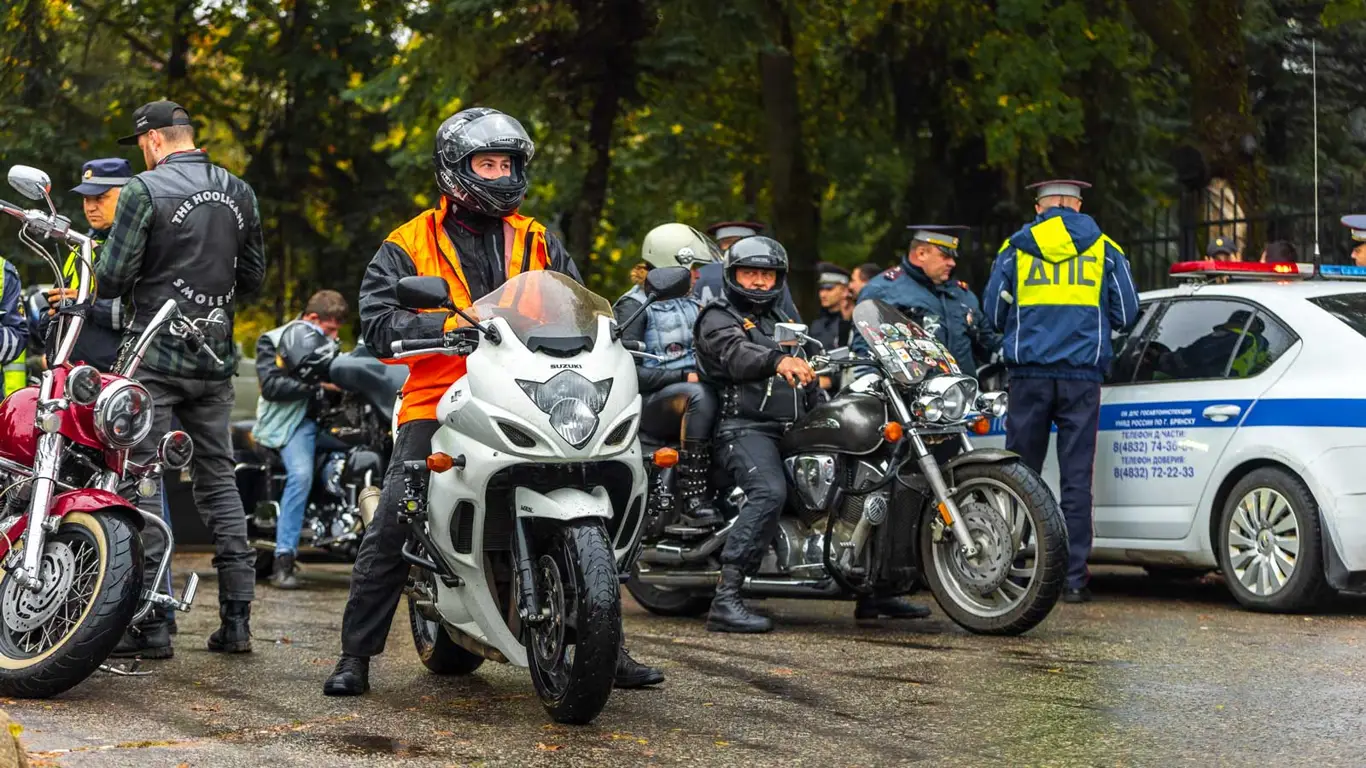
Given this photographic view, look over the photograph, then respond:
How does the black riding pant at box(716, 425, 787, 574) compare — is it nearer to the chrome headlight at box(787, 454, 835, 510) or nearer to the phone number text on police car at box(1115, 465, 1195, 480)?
the chrome headlight at box(787, 454, 835, 510)

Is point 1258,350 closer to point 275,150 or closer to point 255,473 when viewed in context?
point 255,473

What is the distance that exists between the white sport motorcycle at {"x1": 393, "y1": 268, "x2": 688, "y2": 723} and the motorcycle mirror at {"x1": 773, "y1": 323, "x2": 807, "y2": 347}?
2.07 metres

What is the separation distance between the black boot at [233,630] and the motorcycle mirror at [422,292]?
7.89ft

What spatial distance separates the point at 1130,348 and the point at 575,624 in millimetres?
5467

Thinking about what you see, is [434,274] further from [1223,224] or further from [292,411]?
[1223,224]

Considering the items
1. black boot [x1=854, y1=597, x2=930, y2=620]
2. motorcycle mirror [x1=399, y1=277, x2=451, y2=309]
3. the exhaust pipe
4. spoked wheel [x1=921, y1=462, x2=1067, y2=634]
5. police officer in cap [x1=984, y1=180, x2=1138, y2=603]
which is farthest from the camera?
the exhaust pipe

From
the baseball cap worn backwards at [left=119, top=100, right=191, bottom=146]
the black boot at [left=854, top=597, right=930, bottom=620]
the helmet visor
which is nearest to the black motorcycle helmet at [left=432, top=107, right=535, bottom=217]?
the helmet visor

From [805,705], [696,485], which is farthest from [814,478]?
[805,705]

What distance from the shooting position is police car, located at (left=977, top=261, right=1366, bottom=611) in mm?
9344

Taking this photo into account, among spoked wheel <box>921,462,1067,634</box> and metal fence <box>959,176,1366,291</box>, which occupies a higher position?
metal fence <box>959,176,1366,291</box>

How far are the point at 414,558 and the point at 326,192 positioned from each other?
593 inches

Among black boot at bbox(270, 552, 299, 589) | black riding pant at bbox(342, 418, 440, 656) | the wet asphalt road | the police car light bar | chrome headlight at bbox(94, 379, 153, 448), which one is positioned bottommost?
the wet asphalt road

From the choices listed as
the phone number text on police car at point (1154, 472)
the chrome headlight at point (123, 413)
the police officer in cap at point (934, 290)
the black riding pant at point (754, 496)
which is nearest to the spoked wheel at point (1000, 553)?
the black riding pant at point (754, 496)

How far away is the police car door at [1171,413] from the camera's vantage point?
9.97 m
